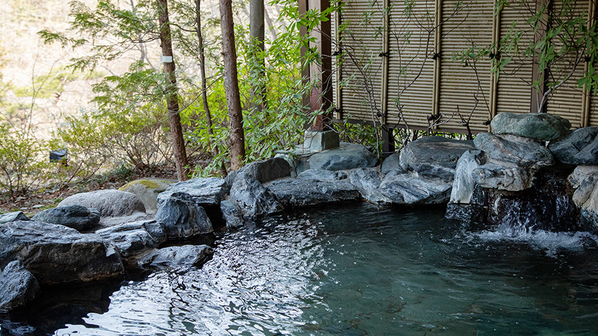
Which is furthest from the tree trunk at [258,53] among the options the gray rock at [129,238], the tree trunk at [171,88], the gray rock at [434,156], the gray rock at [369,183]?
the gray rock at [129,238]

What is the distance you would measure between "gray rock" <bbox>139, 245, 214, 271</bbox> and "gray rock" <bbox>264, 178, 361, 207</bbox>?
1.70 m

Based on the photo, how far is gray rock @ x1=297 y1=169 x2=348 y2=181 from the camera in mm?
6908

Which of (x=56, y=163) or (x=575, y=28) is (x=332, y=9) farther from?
(x=56, y=163)

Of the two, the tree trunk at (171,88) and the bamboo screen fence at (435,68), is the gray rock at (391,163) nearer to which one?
the bamboo screen fence at (435,68)

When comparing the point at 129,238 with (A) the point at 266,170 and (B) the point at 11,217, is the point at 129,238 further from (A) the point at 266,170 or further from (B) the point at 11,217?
(A) the point at 266,170

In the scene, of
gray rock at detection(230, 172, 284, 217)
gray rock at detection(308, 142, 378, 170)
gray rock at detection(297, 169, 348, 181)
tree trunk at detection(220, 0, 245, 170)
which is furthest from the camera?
gray rock at detection(308, 142, 378, 170)

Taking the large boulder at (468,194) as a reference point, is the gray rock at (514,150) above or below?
above

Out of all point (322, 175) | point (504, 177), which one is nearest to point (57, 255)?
point (322, 175)

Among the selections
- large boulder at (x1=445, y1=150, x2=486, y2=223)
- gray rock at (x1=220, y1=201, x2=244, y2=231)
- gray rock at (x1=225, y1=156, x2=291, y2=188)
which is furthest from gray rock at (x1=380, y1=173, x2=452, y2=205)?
gray rock at (x1=220, y1=201, x2=244, y2=231)

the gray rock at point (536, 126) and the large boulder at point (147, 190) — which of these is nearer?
the gray rock at point (536, 126)

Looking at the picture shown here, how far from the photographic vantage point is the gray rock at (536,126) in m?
5.55

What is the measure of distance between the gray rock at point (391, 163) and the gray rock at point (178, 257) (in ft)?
9.86

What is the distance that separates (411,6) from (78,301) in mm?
5663

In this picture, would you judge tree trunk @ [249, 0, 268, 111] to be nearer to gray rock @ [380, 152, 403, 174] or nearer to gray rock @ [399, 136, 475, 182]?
gray rock @ [380, 152, 403, 174]
